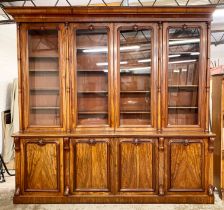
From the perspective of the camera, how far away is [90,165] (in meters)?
3.15

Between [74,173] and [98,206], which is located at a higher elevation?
[74,173]

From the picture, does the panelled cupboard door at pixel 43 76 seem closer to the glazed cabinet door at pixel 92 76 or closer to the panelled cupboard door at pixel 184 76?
the glazed cabinet door at pixel 92 76

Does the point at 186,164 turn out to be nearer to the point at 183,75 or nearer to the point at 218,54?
the point at 183,75

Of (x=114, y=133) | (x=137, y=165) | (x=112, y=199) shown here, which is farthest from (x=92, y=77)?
(x=112, y=199)

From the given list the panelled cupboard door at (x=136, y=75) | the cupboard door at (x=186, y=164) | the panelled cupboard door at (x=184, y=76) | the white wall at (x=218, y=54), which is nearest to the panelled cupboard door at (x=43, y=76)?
the panelled cupboard door at (x=136, y=75)

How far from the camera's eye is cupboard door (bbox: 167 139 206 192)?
10.2ft

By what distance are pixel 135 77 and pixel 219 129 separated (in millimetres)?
1265

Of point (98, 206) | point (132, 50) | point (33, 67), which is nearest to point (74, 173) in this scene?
point (98, 206)

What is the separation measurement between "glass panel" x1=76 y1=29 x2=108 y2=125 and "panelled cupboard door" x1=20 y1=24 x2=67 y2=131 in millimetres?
241

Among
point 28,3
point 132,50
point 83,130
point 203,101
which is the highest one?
point 28,3

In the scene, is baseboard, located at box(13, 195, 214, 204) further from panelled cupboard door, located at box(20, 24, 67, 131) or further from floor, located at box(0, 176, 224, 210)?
panelled cupboard door, located at box(20, 24, 67, 131)

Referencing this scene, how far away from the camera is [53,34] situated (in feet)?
10.5

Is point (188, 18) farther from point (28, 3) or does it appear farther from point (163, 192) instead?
point (28, 3)

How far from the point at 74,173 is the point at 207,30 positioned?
7.79ft
